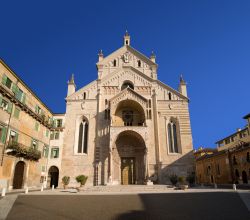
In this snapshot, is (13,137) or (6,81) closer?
(6,81)

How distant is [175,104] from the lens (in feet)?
100

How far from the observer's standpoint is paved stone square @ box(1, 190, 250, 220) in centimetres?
1047

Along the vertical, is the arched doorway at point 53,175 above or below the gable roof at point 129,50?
below

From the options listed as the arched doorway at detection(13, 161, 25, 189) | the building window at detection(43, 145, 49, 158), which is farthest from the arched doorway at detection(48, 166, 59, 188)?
the arched doorway at detection(13, 161, 25, 189)

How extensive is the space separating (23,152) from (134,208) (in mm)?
18449

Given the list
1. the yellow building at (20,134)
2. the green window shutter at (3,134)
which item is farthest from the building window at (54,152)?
the green window shutter at (3,134)

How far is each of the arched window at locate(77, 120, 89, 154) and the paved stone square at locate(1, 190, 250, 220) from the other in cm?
1418

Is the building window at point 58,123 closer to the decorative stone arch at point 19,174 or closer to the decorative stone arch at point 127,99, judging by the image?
the decorative stone arch at point 19,174

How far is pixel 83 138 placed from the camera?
29.1m

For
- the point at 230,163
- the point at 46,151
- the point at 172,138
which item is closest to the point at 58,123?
the point at 46,151

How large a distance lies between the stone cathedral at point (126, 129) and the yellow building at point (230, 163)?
8.57 metres

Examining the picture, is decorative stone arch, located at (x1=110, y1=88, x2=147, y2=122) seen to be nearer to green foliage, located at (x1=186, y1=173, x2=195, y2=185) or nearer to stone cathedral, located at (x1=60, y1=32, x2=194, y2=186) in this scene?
stone cathedral, located at (x1=60, y1=32, x2=194, y2=186)

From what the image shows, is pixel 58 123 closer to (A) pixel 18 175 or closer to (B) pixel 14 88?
(A) pixel 18 175

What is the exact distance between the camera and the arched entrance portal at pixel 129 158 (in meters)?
27.6
